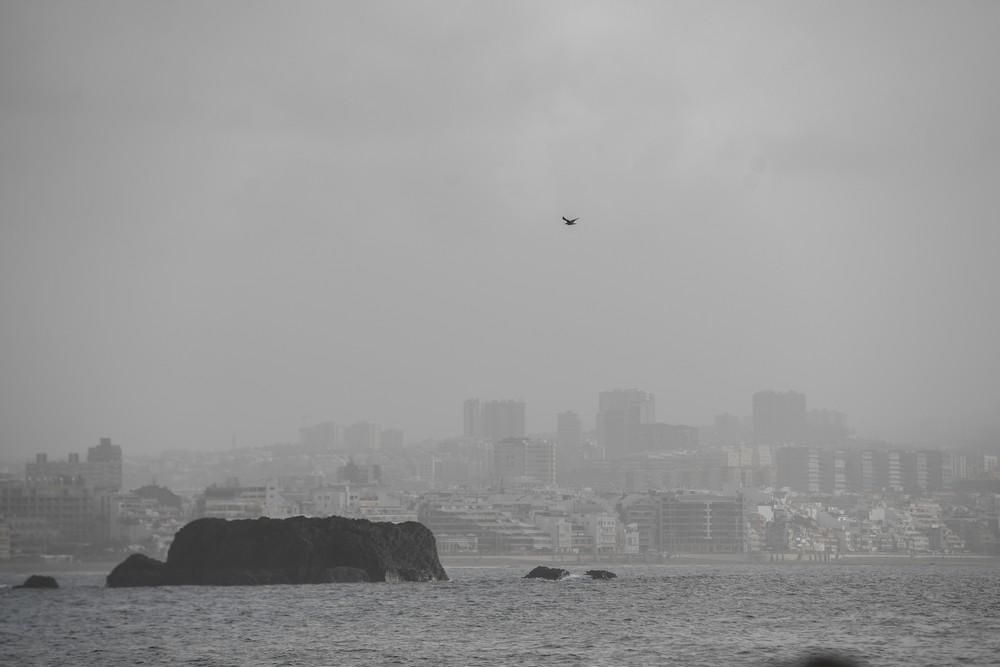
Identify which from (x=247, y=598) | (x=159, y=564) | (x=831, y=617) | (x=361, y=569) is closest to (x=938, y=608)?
(x=831, y=617)

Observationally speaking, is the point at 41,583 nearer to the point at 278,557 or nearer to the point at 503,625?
the point at 278,557

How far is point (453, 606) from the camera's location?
99562 mm

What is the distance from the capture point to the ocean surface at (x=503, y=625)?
67188mm

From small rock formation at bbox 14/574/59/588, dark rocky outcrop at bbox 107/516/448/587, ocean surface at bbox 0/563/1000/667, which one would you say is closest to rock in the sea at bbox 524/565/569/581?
dark rocky outcrop at bbox 107/516/448/587

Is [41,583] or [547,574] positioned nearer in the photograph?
[41,583]

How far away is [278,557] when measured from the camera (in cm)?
13625

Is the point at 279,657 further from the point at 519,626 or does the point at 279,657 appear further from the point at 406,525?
the point at 406,525

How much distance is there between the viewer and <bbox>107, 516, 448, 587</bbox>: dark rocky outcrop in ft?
441

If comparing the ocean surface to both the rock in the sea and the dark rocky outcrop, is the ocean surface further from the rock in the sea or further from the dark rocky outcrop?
the rock in the sea

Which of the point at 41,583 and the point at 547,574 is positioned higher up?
the point at 547,574

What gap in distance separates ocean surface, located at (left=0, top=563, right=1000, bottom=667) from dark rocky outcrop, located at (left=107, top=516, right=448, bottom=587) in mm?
9160

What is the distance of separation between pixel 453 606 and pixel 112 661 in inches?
1341

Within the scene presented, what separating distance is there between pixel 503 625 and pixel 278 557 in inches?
2176

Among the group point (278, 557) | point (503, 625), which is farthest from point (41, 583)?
point (503, 625)
